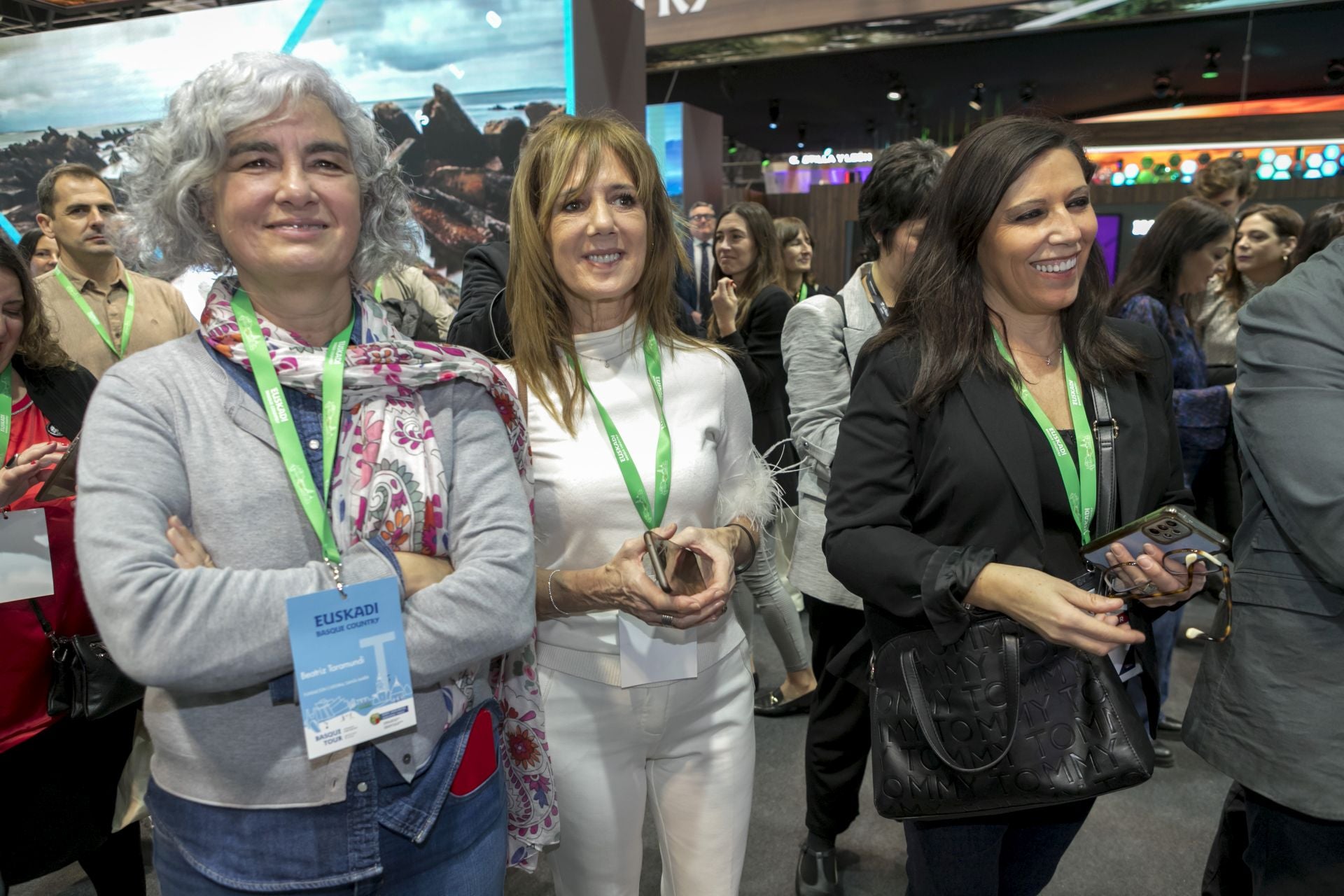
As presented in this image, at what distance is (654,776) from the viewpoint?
5.17 feet

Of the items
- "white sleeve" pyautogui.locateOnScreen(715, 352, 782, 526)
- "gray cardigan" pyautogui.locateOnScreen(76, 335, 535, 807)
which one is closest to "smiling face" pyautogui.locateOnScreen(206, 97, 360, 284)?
"gray cardigan" pyautogui.locateOnScreen(76, 335, 535, 807)

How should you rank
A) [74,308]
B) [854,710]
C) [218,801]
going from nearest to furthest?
1. [218,801]
2. [854,710]
3. [74,308]

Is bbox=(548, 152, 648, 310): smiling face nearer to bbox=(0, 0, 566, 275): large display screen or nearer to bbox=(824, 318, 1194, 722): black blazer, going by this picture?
bbox=(824, 318, 1194, 722): black blazer

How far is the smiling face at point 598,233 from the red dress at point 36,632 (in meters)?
1.03

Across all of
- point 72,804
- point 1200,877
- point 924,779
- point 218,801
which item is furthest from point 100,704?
point 1200,877

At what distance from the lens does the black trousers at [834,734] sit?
2.18 meters

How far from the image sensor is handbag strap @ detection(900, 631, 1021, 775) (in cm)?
132

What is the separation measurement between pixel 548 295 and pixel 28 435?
1213 mm

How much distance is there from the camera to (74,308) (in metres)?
3.18

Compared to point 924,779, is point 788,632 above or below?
below

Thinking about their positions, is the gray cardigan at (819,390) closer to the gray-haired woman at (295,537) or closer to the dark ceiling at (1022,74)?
the gray-haired woman at (295,537)

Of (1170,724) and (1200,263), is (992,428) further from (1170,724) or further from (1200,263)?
(1170,724)

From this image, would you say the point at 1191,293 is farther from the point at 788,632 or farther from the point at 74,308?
the point at 74,308

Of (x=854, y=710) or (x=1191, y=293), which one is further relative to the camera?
(x=1191, y=293)
